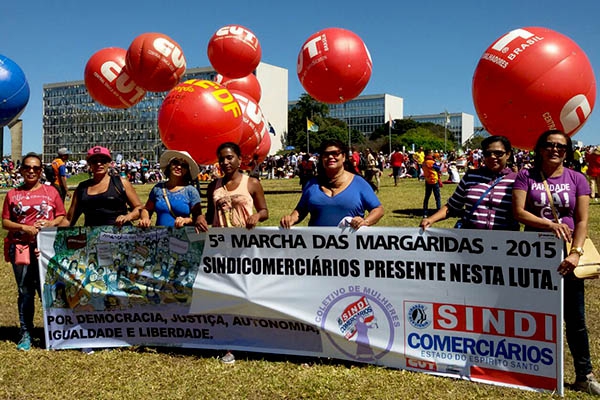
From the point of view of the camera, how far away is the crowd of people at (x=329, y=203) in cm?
365

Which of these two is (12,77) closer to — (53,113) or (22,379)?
(22,379)

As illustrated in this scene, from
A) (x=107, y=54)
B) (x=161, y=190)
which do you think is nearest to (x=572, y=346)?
(x=161, y=190)

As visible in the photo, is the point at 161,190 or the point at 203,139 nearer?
the point at 161,190

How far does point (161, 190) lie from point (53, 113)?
465 ft

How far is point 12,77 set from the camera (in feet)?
39.8

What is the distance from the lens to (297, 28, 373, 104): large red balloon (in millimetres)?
11570

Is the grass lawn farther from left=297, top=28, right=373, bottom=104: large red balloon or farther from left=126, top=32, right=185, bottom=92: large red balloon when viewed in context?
left=297, top=28, right=373, bottom=104: large red balloon

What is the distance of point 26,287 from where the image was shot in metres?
4.71

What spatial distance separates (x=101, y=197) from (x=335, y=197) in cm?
207

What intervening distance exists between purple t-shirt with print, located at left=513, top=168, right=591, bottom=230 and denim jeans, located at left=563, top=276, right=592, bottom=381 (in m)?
0.42

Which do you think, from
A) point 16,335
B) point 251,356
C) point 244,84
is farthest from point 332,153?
point 244,84

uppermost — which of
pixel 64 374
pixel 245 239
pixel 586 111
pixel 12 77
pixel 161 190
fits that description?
pixel 12 77

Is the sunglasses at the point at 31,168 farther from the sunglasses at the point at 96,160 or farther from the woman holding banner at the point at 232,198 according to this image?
the woman holding banner at the point at 232,198

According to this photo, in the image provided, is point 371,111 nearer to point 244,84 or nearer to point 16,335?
point 244,84
